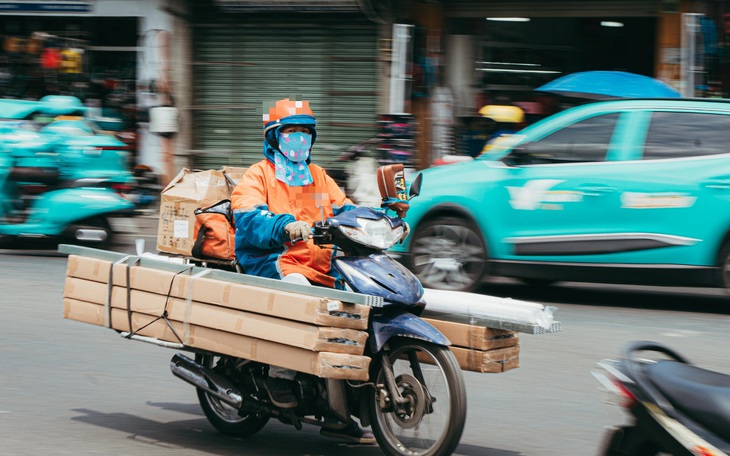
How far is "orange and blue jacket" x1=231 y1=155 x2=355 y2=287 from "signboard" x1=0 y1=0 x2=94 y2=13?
14.9 m

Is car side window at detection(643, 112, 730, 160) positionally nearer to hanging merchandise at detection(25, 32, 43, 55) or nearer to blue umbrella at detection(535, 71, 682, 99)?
blue umbrella at detection(535, 71, 682, 99)

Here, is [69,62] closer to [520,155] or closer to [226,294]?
[520,155]

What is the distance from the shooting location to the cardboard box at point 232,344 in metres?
4.50

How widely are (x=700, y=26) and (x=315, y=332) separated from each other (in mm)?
11881

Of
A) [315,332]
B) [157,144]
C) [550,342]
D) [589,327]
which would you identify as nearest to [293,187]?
[315,332]

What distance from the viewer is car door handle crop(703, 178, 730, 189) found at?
30.1 feet

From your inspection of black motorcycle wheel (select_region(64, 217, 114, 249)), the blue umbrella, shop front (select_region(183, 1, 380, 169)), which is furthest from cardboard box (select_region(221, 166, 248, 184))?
shop front (select_region(183, 1, 380, 169))

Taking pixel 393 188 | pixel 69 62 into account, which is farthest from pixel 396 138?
pixel 393 188

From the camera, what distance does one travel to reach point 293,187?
17.1 feet

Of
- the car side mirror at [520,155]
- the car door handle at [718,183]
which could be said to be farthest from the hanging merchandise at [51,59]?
the car door handle at [718,183]

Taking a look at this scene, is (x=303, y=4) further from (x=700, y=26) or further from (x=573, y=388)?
(x=573, y=388)

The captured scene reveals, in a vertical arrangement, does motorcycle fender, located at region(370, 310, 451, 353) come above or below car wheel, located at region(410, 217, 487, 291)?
above

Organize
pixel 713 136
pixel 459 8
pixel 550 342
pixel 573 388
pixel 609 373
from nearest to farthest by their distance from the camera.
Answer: pixel 609 373 → pixel 573 388 → pixel 550 342 → pixel 713 136 → pixel 459 8

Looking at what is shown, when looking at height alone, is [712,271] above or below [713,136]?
below
